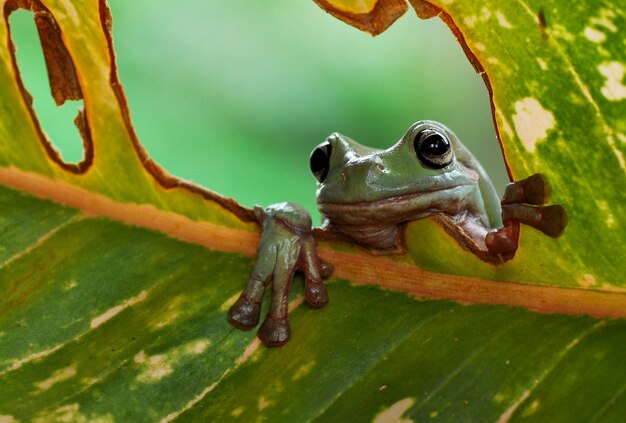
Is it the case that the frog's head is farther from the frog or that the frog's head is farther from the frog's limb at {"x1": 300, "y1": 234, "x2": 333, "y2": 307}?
the frog's limb at {"x1": 300, "y1": 234, "x2": 333, "y2": 307}

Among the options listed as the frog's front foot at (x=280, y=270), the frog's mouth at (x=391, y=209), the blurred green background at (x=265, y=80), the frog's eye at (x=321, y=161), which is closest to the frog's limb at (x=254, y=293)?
the frog's front foot at (x=280, y=270)

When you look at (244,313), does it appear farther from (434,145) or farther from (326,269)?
(434,145)

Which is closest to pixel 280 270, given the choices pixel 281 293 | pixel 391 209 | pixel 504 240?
pixel 281 293

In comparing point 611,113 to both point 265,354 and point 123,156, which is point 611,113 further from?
point 123,156

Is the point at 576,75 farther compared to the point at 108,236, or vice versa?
the point at 108,236

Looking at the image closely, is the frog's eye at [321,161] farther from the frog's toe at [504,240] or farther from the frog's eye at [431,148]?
the frog's toe at [504,240]

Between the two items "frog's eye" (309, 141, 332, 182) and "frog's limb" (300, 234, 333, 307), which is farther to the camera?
"frog's eye" (309, 141, 332, 182)

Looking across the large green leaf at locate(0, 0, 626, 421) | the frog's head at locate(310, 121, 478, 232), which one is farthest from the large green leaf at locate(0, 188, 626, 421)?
the frog's head at locate(310, 121, 478, 232)

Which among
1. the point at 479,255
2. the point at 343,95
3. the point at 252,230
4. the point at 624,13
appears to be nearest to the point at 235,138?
the point at 343,95
